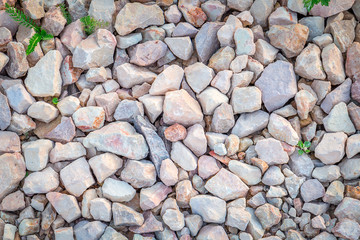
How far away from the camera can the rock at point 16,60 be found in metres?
3.20

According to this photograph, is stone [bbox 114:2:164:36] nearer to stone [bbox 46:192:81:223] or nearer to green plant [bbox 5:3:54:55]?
green plant [bbox 5:3:54:55]

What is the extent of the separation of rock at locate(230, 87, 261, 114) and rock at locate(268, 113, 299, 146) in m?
0.19

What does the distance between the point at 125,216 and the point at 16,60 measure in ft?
5.63

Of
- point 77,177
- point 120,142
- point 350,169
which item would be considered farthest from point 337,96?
point 77,177

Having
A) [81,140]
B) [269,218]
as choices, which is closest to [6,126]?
[81,140]

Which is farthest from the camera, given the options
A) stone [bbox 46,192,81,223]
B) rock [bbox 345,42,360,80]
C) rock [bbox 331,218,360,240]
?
rock [bbox 345,42,360,80]

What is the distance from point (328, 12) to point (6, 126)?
316 cm

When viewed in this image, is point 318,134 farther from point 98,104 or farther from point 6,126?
point 6,126

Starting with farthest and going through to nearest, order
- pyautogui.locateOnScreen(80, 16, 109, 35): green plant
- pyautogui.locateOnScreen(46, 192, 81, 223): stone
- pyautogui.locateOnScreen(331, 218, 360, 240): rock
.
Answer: pyautogui.locateOnScreen(80, 16, 109, 35): green plant < pyautogui.locateOnScreen(46, 192, 81, 223): stone < pyautogui.locateOnScreen(331, 218, 360, 240): rock

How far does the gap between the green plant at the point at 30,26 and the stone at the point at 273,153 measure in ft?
7.24

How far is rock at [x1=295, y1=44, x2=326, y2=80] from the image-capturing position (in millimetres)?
3215

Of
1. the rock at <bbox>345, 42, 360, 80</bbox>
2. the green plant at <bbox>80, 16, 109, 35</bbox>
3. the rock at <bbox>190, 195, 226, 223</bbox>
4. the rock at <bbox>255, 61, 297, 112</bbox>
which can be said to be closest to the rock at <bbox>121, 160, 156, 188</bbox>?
the rock at <bbox>190, 195, 226, 223</bbox>

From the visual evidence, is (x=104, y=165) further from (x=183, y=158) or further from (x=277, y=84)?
(x=277, y=84)

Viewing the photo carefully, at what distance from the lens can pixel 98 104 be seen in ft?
10.5
